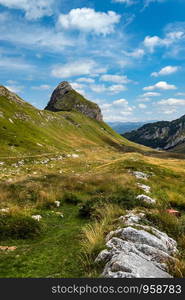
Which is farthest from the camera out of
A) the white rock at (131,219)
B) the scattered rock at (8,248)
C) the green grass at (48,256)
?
the white rock at (131,219)

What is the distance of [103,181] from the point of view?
2469cm

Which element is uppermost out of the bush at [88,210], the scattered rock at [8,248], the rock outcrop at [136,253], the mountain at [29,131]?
the mountain at [29,131]

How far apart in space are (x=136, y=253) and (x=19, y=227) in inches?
222

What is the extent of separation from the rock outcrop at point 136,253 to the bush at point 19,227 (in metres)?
3.68

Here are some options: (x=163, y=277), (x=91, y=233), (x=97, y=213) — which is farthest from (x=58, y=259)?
(x=97, y=213)

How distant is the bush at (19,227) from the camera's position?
10.9m

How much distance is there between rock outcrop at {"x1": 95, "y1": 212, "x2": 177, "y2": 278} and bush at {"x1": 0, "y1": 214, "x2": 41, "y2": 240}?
3.68 m

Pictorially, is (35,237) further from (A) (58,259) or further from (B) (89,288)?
(B) (89,288)

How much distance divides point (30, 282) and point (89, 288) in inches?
58.3

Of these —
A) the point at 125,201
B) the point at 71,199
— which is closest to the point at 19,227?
the point at 125,201

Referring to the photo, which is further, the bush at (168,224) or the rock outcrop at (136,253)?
the bush at (168,224)

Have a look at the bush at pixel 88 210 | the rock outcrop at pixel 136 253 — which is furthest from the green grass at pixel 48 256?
the bush at pixel 88 210

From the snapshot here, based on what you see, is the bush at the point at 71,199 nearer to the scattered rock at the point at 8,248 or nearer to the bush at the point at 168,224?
the bush at the point at 168,224

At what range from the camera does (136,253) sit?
792cm
